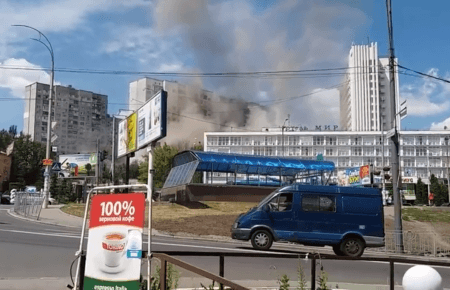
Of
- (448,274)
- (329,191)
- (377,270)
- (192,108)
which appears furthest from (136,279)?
(192,108)

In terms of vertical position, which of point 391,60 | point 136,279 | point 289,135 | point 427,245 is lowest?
point 427,245

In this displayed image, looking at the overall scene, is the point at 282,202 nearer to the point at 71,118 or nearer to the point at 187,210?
the point at 187,210

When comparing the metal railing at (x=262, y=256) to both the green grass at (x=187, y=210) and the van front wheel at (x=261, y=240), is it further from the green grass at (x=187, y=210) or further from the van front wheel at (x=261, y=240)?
the green grass at (x=187, y=210)

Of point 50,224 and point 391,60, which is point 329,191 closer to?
point 391,60

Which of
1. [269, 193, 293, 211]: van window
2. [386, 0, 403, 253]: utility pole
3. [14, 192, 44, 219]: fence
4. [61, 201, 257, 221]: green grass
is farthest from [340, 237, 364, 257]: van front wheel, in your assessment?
[14, 192, 44, 219]: fence

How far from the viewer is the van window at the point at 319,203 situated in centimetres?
1831

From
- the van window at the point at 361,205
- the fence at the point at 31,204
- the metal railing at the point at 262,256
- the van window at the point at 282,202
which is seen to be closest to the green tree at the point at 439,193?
the fence at the point at 31,204

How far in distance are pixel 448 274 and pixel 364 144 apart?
133 meters

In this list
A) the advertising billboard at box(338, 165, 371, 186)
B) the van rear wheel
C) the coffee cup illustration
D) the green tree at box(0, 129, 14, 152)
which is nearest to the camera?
the coffee cup illustration

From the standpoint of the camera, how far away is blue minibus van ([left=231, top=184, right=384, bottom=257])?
18.1m

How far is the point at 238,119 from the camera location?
182875 mm

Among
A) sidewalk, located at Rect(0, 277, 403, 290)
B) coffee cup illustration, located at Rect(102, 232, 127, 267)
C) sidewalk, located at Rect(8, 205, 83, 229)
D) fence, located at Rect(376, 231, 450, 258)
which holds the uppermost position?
coffee cup illustration, located at Rect(102, 232, 127, 267)

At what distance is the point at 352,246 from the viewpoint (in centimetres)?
1827

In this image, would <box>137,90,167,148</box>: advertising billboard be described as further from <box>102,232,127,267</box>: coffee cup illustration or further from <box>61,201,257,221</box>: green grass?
<box>102,232,127,267</box>: coffee cup illustration
